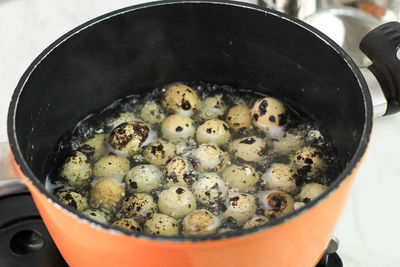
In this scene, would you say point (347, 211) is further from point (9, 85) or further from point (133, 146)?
point (9, 85)

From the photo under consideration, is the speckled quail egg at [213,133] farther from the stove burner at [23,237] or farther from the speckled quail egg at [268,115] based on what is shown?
the stove burner at [23,237]

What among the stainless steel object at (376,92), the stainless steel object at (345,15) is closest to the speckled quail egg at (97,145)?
the stainless steel object at (376,92)

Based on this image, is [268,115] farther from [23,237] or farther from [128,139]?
[23,237]

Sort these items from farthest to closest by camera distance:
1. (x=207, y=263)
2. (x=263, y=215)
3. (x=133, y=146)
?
(x=133, y=146) < (x=263, y=215) < (x=207, y=263)

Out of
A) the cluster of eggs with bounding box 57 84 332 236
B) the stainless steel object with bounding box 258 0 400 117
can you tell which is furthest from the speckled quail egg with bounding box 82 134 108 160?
the stainless steel object with bounding box 258 0 400 117

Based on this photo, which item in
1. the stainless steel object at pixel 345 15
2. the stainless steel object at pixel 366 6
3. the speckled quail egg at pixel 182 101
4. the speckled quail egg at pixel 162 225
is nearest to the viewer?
the speckled quail egg at pixel 162 225

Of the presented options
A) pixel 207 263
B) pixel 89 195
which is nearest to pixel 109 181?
pixel 89 195

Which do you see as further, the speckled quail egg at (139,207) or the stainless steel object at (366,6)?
the stainless steel object at (366,6)
